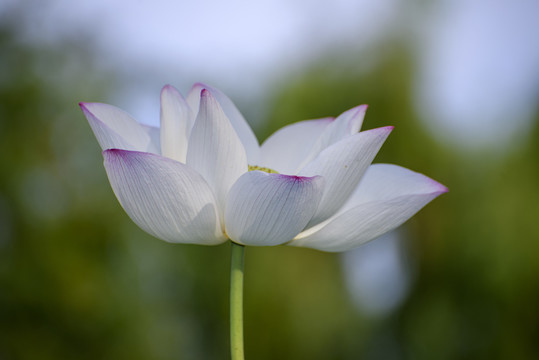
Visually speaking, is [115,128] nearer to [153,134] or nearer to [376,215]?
[153,134]

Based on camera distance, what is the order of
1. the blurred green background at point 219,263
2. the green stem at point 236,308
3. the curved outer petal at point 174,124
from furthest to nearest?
the blurred green background at point 219,263 < the curved outer petal at point 174,124 < the green stem at point 236,308

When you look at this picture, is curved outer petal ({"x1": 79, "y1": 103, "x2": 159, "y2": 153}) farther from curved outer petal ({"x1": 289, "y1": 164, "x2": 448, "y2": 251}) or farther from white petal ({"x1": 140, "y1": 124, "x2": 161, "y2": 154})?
curved outer petal ({"x1": 289, "y1": 164, "x2": 448, "y2": 251})

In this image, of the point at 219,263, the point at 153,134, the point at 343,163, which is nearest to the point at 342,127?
the point at 343,163

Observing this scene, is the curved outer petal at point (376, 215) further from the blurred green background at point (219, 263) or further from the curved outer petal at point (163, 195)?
the blurred green background at point (219, 263)

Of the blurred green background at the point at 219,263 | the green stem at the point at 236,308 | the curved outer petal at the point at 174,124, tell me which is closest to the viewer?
the green stem at the point at 236,308

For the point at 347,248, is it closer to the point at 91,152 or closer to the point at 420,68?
the point at 91,152

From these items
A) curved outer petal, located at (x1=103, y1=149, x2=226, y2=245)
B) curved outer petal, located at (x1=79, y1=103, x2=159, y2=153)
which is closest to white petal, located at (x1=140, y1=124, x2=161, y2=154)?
curved outer petal, located at (x1=79, y1=103, x2=159, y2=153)

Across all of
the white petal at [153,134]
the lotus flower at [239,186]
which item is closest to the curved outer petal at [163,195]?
the lotus flower at [239,186]

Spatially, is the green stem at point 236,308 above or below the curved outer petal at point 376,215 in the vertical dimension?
below

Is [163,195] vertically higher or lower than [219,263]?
higher
